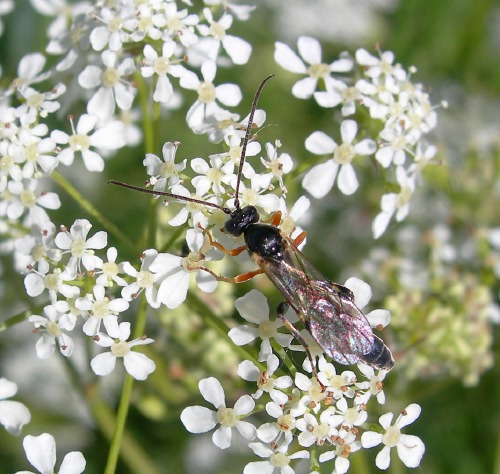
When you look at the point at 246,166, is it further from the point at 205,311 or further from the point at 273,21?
the point at 273,21

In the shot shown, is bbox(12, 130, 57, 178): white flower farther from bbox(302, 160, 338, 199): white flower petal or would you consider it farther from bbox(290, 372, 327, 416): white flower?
bbox(290, 372, 327, 416): white flower

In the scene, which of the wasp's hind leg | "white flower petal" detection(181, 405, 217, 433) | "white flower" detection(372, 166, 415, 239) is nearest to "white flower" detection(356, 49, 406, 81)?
"white flower" detection(372, 166, 415, 239)

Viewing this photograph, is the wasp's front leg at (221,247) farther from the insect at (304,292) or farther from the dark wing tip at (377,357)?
the dark wing tip at (377,357)

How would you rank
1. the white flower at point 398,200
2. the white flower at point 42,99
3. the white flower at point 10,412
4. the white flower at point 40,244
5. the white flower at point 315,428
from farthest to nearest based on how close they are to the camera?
the white flower at point 398,200 → the white flower at point 42,99 → the white flower at point 10,412 → the white flower at point 40,244 → the white flower at point 315,428

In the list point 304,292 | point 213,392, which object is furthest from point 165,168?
point 213,392

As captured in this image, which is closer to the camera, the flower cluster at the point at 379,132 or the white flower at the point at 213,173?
the white flower at the point at 213,173

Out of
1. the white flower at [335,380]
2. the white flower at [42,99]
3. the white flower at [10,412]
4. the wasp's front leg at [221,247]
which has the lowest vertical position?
the white flower at [10,412]

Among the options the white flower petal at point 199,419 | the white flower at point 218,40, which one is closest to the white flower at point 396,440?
the white flower petal at point 199,419

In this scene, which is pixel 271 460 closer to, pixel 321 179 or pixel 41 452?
pixel 41 452

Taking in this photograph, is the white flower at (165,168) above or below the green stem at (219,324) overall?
above
